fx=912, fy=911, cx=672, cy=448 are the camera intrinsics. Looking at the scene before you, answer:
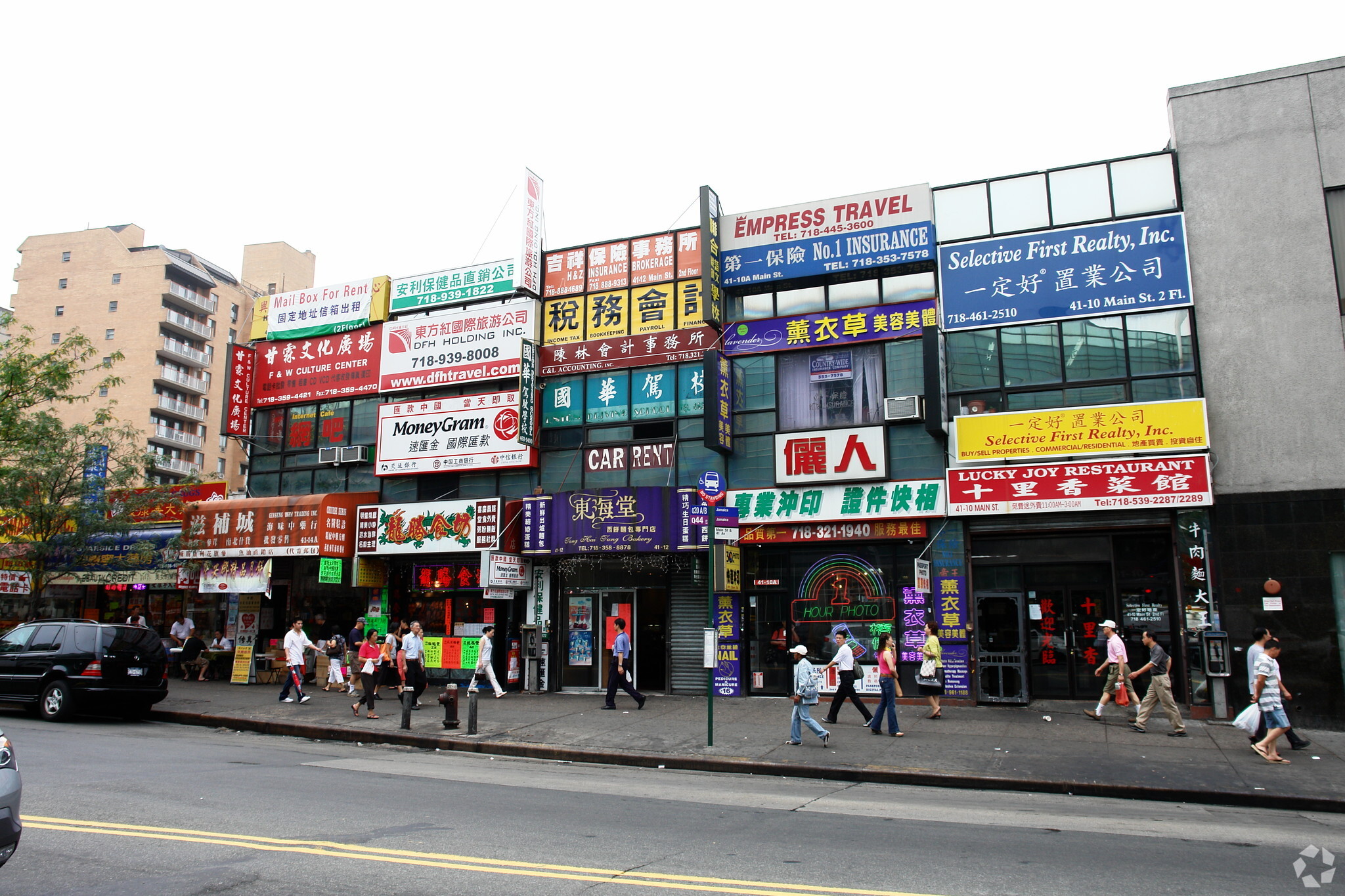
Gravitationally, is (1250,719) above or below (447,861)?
above

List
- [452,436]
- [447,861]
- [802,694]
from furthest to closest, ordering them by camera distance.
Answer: [452,436] < [802,694] < [447,861]

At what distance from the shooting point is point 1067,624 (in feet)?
56.7

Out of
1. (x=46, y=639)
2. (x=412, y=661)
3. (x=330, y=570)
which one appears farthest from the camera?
(x=330, y=570)

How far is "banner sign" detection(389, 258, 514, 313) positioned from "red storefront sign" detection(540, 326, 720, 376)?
2.12m

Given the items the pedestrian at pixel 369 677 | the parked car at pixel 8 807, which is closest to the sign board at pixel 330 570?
the pedestrian at pixel 369 677

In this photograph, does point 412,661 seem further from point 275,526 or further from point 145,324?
point 145,324

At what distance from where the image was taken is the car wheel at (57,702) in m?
15.5

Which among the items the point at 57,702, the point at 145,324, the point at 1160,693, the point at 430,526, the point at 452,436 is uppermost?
the point at 145,324

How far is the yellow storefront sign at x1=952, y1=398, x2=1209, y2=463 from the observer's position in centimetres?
1628

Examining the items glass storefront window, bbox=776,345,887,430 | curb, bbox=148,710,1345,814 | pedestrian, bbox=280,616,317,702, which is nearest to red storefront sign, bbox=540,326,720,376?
glass storefront window, bbox=776,345,887,430

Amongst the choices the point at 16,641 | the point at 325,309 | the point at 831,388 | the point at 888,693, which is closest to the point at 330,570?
the point at 16,641

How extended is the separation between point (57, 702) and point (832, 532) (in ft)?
47.0

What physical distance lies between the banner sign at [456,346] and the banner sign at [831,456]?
6.63 meters

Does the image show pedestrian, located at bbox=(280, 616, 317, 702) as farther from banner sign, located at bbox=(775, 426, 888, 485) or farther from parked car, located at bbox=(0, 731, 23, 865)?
parked car, located at bbox=(0, 731, 23, 865)
